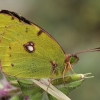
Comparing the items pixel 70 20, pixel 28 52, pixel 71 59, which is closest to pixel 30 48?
pixel 28 52

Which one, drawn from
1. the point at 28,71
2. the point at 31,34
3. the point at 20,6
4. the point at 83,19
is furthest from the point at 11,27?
the point at 20,6

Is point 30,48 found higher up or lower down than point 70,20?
lower down

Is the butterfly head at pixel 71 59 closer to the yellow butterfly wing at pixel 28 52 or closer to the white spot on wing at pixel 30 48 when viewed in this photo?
the yellow butterfly wing at pixel 28 52

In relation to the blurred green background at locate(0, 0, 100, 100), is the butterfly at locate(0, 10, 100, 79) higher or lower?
lower

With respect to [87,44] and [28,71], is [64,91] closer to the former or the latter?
[28,71]

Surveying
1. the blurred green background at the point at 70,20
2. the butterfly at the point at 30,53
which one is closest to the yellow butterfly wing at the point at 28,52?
the butterfly at the point at 30,53

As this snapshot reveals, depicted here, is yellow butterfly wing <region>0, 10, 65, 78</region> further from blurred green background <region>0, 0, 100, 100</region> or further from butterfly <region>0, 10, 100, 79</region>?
blurred green background <region>0, 0, 100, 100</region>

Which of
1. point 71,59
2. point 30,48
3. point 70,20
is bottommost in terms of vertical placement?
point 71,59

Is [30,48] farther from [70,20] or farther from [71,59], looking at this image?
[70,20]

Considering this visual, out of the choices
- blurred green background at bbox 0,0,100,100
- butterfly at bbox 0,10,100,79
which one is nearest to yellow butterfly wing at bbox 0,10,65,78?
butterfly at bbox 0,10,100,79
